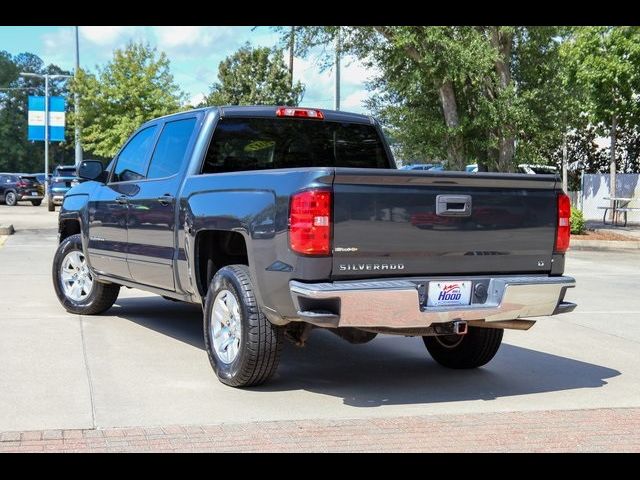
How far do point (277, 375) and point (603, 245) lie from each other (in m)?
16.0

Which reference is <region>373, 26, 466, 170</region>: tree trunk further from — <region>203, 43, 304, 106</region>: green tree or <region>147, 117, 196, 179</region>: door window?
<region>203, 43, 304, 106</region>: green tree

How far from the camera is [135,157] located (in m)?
8.41

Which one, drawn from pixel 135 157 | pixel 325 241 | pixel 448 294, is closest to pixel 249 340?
pixel 325 241

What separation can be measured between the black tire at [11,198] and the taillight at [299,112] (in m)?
36.7

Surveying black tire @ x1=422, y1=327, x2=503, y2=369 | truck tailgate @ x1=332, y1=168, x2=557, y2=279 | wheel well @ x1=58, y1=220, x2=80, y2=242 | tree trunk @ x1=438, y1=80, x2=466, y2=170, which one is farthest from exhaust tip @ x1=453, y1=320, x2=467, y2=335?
tree trunk @ x1=438, y1=80, x2=466, y2=170

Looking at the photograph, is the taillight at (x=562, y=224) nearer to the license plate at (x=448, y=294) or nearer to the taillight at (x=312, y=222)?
the license plate at (x=448, y=294)

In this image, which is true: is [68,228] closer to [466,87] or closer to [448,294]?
[448,294]

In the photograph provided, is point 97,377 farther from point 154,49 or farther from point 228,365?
point 154,49

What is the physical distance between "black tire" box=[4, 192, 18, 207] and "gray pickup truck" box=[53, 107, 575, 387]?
36.0 metres

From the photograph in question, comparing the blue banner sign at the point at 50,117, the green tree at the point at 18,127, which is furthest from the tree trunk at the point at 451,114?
the green tree at the point at 18,127

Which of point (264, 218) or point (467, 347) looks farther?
point (467, 347)

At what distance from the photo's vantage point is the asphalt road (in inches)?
227

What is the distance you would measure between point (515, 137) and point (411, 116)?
2820 millimetres

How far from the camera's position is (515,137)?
2325 centimetres
